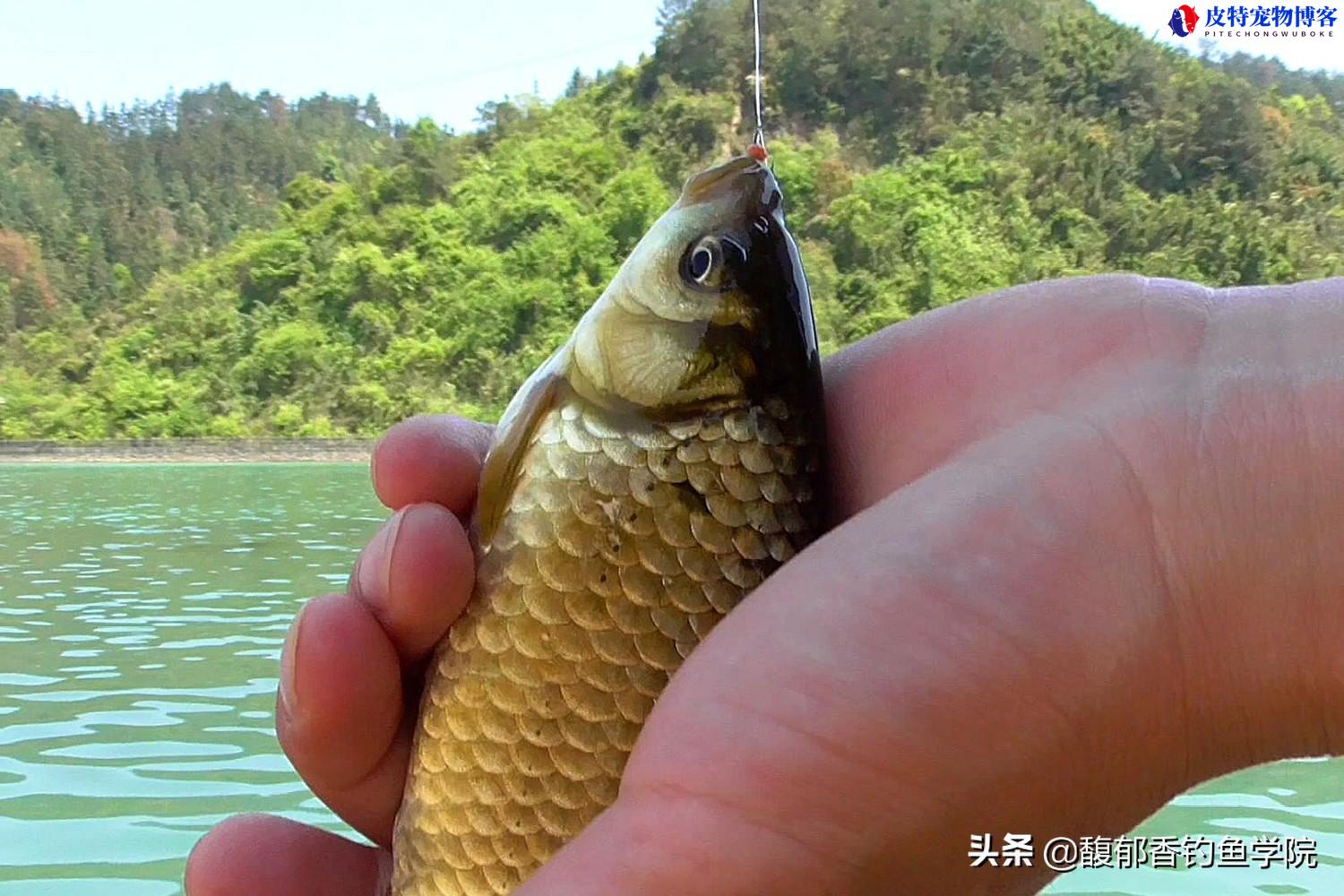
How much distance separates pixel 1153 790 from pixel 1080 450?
0.29 meters

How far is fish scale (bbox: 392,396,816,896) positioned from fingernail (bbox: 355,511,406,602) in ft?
0.46

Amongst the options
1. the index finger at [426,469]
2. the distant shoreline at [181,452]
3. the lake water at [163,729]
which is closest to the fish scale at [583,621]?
the index finger at [426,469]

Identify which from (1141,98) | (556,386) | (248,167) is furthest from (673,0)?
(556,386)

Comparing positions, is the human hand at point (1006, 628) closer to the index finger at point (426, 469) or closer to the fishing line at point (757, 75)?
the index finger at point (426, 469)

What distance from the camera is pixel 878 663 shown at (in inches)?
34.8

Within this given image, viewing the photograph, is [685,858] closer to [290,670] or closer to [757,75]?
[290,670]

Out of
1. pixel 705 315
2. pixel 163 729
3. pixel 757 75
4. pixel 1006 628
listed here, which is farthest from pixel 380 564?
pixel 163 729

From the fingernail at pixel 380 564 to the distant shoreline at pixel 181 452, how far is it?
71.5 ft

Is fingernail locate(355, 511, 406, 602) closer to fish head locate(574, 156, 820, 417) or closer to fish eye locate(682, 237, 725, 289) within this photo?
fish head locate(574, 156, 820, 417)

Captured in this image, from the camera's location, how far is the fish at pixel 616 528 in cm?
96

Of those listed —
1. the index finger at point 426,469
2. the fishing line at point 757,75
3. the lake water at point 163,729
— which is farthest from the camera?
the lake water at point 163,729

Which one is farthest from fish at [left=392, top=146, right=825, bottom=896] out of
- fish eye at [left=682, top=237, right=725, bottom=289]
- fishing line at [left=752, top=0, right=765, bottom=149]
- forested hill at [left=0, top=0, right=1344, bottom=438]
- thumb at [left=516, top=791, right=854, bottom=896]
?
forested hill at [left=0, top=0, right=1344, bottom=438]

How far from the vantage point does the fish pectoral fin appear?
1.05 meters

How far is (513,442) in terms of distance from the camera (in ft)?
3.48
